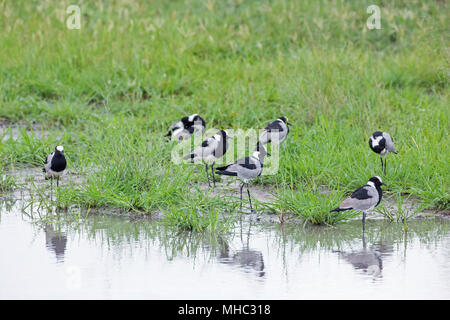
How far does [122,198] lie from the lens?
7.28 metres

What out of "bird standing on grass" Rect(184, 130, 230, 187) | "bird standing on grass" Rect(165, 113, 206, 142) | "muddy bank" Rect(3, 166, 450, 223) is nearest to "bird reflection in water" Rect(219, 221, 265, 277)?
"muddy bank" Rect(3, 166, 450, 223)

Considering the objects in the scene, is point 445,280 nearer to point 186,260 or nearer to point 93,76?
point 186,260

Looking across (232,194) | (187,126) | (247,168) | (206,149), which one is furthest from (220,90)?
(247,168)

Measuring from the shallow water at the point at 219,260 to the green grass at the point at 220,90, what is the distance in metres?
0.40

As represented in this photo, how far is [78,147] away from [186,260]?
149 inches

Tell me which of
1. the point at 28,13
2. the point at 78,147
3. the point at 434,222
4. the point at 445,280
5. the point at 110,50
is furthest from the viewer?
the point at 28,13

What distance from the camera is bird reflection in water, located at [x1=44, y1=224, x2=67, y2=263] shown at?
6.02 meters

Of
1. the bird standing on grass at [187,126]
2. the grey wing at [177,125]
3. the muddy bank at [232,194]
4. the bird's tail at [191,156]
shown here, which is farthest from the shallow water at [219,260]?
the grey wing at [177,125]

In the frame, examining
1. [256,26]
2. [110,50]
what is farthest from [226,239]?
[256,26]

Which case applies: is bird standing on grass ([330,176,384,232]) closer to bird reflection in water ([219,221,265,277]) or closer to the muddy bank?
the muddy bank

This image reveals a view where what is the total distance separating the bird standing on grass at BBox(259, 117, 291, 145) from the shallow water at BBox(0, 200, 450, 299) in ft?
6.41

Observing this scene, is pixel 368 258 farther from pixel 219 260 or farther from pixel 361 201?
pixel 219 260

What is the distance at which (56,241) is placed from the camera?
6379mm

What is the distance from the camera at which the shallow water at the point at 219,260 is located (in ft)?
16.8
